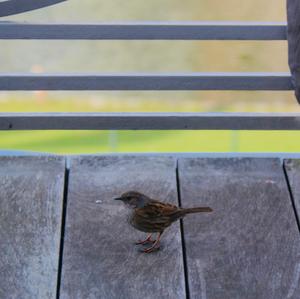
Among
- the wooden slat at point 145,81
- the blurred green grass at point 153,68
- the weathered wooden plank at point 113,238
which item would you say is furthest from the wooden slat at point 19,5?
the blurred green grass at point 153,68

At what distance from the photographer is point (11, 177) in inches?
129

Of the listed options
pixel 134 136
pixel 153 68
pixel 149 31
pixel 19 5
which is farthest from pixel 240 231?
pixel 153 68

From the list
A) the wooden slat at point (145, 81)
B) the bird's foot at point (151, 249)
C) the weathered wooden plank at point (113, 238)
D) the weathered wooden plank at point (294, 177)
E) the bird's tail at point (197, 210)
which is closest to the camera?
the weathered wooden plank at point (113, 238)

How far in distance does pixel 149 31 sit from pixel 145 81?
0.20 m

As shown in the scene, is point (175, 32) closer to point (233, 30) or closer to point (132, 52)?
point (233, 30)

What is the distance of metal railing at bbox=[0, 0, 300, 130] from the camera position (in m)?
3.24

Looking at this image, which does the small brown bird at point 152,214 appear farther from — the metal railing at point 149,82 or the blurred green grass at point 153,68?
the blurred green grass at point 153,68

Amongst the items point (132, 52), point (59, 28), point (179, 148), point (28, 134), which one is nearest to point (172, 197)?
point (59, 28)

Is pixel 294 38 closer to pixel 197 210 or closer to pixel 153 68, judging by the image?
pixel 197 210

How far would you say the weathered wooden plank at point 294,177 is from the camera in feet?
10.4

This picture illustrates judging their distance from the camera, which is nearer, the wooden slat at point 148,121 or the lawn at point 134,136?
the wooden slat at point 148,121

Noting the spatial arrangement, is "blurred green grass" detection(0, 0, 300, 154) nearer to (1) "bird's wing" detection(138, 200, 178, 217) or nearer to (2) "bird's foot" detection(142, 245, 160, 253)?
(1) "bird's wing" detection(138, 200, 178, 217)

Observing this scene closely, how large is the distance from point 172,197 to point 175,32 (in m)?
0.56

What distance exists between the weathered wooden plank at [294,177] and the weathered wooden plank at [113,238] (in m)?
0.40
